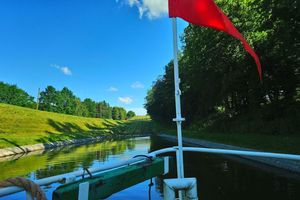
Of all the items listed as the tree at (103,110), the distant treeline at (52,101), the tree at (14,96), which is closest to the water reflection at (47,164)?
the tree at (14,96)

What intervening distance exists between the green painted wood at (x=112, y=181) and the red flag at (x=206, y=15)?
1908mm

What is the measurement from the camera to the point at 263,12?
2133cm

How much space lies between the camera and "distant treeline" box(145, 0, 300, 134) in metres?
20.5

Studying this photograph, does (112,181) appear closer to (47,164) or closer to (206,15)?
(206,15)

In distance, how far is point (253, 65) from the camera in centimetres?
2911

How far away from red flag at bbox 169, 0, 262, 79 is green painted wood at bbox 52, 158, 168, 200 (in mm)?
1908

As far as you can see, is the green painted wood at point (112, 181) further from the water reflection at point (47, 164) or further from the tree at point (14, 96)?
the tree at point (14, 96)

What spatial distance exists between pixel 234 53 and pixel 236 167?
1687cm

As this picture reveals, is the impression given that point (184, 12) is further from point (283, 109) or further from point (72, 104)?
point (72, 104)

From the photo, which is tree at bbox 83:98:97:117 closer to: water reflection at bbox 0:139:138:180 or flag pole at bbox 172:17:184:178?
water reflection at bbox 0:139:138:180

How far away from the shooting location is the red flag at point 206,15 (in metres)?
3.83

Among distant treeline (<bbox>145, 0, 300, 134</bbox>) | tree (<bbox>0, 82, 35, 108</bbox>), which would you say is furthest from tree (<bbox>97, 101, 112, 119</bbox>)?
distant treeline (<bbox>145, 0, 300, 134</bbox>)

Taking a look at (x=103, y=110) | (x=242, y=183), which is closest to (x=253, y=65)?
(x=242, y=183)

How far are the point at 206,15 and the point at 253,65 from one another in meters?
27.0
